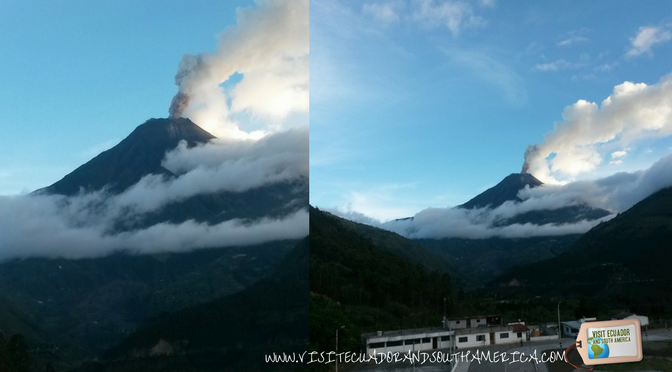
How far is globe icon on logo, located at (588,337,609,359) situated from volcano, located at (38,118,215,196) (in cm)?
3328

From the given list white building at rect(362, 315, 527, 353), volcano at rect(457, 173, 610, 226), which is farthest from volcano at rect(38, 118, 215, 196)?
volcano at rect(457, 173, 610, 226)

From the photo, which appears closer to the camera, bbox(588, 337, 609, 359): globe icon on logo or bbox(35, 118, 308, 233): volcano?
bbox(588, 337, 609, 359): globe icon on logo

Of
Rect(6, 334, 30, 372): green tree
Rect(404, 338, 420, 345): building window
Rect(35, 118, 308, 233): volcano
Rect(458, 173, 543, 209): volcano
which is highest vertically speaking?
Rect(458, 173, 543, 209): volcano

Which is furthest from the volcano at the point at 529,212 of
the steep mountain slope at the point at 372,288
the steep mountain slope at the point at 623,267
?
the steep mountain slope at the point at 372,288

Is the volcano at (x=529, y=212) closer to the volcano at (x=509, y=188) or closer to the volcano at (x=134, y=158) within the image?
the volcano at (x=509, y=188)

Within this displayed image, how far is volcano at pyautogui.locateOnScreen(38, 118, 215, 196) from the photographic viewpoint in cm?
3428

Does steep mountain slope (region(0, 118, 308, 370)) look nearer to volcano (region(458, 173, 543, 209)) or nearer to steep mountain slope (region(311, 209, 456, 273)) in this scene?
steep mountain slope (region(311, 209, 456, 273))

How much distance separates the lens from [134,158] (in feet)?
127

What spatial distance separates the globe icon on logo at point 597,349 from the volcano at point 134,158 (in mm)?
33280

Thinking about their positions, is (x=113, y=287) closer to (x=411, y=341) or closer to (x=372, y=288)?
(x=411, y=341)

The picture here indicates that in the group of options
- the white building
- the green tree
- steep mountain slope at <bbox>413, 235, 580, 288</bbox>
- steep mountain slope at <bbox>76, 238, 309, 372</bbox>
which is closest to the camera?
the green tree

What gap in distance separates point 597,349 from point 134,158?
3993 cm

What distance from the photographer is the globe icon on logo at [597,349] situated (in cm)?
462

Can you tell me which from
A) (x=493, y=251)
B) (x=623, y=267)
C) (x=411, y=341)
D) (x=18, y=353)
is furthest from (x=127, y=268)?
(x=493, y=251)
